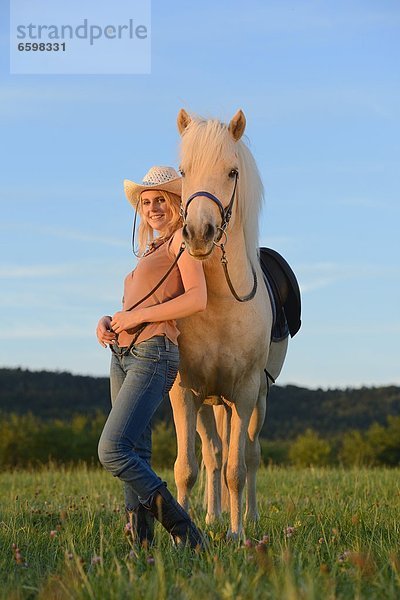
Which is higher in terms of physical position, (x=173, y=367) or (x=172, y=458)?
(x=173, y=367)

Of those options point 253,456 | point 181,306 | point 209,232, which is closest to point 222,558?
point 181,306

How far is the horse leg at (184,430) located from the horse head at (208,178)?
3.80ft

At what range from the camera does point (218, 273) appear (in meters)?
5.44

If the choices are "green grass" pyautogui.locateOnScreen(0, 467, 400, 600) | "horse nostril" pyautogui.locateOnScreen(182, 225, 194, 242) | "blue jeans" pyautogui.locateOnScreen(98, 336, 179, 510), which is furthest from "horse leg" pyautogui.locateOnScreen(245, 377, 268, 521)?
"horse nostril" pyautogui.locateOnScreen(182, 225, 194, 242)

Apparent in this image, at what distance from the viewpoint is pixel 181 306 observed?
186 inches

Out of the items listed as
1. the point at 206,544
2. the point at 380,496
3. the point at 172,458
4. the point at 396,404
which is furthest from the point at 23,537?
the point at 396,404

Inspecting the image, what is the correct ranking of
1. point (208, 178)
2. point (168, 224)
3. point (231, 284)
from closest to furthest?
1. point (208, 178)
2. point (168, 224)
3. point (231, 284)

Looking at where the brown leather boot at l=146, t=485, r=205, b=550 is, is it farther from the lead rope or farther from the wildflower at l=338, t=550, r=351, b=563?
the lead rope

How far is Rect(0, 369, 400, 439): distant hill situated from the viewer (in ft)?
126

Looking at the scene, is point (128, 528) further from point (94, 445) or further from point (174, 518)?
point (94, 445)

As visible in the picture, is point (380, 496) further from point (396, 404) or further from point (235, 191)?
point (396, 404)

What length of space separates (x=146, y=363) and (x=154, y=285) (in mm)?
503

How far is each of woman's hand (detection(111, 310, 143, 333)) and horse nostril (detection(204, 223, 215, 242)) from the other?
1.91ft

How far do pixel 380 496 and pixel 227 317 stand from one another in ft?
12.2
